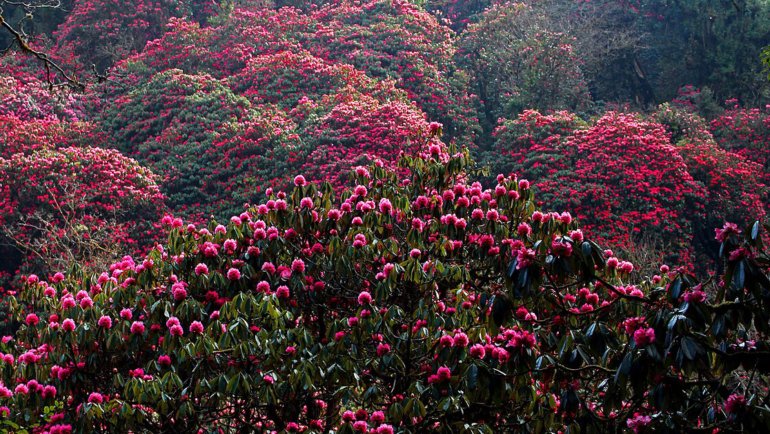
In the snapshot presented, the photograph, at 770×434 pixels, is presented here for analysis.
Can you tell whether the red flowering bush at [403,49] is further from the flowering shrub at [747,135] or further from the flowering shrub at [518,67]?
the flowering shrub at [747,135]

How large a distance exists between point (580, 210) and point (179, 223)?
8.75 metres

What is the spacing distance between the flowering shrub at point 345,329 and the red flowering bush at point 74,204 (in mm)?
6136

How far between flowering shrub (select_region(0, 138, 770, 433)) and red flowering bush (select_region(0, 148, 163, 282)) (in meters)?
6.14

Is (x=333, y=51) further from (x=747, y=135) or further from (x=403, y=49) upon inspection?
(x=747, y=135)

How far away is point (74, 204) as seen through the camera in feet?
37.3

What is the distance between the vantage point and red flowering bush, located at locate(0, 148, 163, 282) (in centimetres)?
1092

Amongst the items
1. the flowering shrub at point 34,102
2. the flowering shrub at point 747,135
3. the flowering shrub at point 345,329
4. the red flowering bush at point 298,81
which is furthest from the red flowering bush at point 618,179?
the flowering shrub at point 34,102

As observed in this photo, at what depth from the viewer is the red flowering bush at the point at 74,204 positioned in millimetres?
10922

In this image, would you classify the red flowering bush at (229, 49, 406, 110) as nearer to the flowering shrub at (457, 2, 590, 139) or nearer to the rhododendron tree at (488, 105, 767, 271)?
the flowering shrub at (457, 2, 590, 139)

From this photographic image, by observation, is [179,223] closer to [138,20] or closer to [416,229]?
[416,229]

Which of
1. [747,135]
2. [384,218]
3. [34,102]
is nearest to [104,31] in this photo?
[34,102]

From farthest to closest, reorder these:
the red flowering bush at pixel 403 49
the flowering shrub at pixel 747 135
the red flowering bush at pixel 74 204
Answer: the red flowering bush at pixel 403 49, the flowering shrub at pixel 747 135, the red flowering bush at pixel 74 204

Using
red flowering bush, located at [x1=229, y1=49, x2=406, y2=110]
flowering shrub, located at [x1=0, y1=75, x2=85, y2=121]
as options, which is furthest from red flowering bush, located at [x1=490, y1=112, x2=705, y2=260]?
flowering shrub, located at [x1=0, y1=75, x2=85, y2=121]

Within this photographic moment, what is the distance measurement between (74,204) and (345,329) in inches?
338
